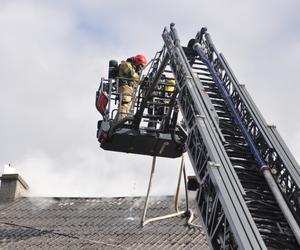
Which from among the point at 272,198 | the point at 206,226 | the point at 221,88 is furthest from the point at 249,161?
the point at 221,88

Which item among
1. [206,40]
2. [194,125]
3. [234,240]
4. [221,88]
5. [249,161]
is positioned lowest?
[234,240]

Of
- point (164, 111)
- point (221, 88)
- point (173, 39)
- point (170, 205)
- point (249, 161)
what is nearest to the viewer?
point (249, 161)

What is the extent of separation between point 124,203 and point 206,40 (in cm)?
460

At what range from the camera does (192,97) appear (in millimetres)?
7824

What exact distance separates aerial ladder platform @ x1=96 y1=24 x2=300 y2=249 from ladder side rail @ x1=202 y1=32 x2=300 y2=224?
1 centimetres

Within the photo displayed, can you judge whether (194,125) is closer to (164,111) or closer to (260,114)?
(260,114)

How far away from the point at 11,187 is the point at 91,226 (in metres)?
3.45

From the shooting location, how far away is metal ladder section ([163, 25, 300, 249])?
230 inches

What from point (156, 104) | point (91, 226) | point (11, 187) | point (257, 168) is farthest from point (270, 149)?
point (11, 187)

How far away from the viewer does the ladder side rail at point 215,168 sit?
549 centimetres

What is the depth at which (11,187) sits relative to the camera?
47.3 feet

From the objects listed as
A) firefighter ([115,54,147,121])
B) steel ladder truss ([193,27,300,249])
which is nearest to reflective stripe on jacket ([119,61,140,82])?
firefighter ([115,54,147,121])

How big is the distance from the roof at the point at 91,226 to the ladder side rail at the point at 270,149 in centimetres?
284

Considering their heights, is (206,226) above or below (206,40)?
below
